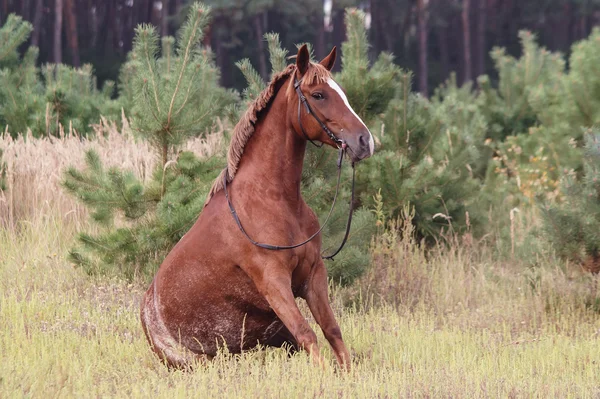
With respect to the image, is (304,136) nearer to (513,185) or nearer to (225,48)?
(513,185)

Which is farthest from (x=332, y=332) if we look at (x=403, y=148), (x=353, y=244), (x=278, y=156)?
(x=403, y=148)

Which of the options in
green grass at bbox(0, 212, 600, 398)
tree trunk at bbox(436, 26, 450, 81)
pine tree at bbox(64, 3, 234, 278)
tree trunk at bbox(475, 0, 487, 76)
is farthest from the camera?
tree trunk at bbox(436, 26, 450, 81)

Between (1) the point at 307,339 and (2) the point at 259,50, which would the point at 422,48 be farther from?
(1) the point at 307,339

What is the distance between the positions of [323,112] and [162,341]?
185cm

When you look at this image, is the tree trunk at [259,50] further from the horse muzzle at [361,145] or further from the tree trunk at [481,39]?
the horse muzzle at [361,145]

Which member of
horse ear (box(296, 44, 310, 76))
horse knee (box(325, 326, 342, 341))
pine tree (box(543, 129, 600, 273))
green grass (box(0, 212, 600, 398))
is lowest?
green grass (box(0, 212, 600, 398))

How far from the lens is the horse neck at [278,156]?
5039mm

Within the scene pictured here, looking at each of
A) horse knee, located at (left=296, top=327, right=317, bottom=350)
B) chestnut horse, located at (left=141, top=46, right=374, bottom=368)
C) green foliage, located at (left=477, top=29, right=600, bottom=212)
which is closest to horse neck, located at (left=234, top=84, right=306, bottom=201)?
chestnut horse, located at (left=141, top=46, right=374, bottom=368)

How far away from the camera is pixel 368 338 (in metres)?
6.14

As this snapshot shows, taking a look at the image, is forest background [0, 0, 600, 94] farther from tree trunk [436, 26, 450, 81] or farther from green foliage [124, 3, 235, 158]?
green foliage [124, 3, 235, 158]

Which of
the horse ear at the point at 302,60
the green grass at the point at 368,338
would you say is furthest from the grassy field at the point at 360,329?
the horse ear at the point at 302,60

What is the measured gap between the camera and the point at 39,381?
16.1 ft

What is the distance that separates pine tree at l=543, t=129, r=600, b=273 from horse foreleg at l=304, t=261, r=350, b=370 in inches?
107

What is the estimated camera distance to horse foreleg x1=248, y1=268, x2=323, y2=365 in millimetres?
4832
